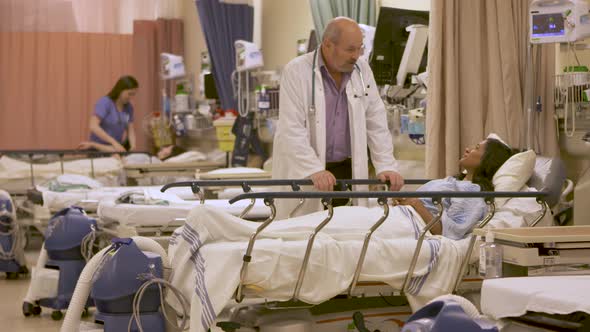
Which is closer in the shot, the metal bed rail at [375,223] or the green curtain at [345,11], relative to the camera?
the metal bed rail at [375,223]

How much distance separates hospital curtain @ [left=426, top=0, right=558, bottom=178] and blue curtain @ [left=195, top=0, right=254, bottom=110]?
3995 mm

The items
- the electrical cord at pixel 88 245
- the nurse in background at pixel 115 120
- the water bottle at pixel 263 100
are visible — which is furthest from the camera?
the nurse in background at pixel 115 120

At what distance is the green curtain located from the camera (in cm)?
702

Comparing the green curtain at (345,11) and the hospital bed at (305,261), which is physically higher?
the green curtain at (345,11)

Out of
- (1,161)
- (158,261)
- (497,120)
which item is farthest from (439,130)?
(1,161)

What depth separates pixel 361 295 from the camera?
374cm

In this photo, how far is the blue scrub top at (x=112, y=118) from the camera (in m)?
9.46

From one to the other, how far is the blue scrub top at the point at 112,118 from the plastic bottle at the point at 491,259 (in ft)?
21.7

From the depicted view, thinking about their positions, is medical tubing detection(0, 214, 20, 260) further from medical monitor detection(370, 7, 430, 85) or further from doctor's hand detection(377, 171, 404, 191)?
doctor's hand detection(377, 171, 404, 191)

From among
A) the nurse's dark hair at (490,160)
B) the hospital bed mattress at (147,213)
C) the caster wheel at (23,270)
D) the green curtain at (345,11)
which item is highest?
the green curtain at (345,11)

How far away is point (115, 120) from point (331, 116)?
5.33 metres

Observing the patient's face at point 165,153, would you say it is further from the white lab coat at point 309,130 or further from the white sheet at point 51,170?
the white lab coat at point 309,130

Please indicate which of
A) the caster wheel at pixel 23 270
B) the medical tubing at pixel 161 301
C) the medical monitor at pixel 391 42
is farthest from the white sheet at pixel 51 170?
the medical tubing at pixel 161 301

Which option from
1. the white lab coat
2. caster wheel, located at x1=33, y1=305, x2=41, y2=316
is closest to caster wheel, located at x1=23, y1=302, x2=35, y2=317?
caster wheel, located at x1=33, y1=305, x2=41, y2=316
